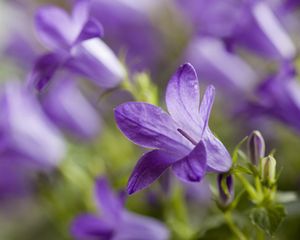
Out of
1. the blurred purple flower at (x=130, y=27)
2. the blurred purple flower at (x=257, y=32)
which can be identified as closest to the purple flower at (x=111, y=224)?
the blurred purple flower at (x=257, y=32)

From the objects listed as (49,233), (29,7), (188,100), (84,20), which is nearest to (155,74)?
(49,233)

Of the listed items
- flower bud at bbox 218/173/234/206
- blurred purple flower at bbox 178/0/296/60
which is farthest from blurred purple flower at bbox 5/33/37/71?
flower bud at bbox 218/173/234/206

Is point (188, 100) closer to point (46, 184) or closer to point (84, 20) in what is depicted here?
point (84, 20)

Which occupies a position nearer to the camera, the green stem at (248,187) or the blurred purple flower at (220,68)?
the green stem at (248,187)

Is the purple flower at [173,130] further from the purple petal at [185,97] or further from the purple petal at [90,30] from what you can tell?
the purple petal at [90,30]

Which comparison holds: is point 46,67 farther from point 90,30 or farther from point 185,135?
point 185,135

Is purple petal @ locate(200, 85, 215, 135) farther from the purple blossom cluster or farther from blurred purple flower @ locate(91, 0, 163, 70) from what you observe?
blurred purple flower @ locate(91, 0, 163, 70)

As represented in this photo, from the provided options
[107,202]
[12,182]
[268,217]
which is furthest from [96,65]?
[12,182]
